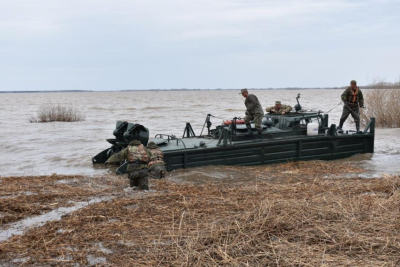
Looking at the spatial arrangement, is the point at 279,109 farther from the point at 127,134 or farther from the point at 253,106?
the point at 127,134

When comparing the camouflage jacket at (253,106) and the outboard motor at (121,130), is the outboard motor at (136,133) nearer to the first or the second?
the outboard motor at (121,130)

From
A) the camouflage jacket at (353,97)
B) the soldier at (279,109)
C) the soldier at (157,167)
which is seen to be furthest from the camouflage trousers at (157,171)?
the camouflage jacket at (353,97)

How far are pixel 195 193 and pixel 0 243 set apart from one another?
341 centimetres

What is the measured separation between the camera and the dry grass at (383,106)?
72.2 ft

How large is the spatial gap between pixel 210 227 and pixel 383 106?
19.7 m

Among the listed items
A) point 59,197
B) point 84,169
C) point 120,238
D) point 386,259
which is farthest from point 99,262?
point 84,169

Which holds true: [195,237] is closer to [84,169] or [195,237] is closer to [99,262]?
[99,262]

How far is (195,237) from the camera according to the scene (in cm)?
524

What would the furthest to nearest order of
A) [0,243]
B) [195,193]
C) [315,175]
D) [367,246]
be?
[315,175], [195,193], [0,243], [367,246]

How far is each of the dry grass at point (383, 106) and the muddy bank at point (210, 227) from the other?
14.7 m

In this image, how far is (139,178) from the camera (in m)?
8.53

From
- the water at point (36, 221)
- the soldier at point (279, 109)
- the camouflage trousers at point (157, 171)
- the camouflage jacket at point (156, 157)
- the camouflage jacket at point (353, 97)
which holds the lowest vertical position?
the water at point (36, 221)

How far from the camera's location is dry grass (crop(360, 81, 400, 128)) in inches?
867

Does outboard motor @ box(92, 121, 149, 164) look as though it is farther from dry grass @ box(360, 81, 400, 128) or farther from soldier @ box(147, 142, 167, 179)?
dry grass @ box(360, 81, 400, 128)
